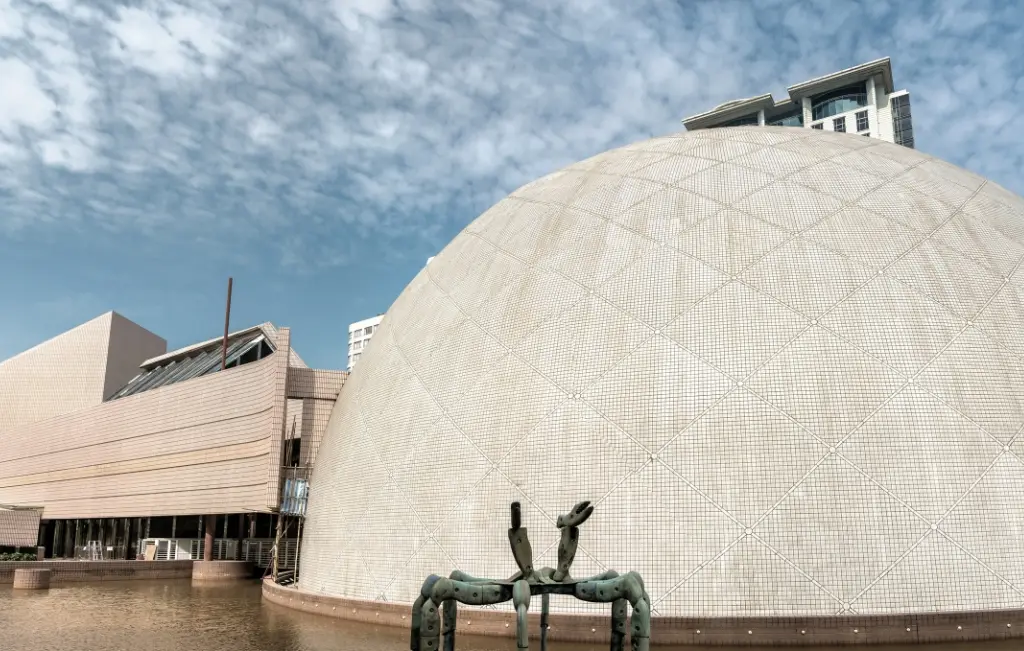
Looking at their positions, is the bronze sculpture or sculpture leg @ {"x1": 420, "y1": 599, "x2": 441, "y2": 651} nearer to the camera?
the bronze sculpture

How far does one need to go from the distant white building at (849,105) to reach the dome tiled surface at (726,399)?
225 feet

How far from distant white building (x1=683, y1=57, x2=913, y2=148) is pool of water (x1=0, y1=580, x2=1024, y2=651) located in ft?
248

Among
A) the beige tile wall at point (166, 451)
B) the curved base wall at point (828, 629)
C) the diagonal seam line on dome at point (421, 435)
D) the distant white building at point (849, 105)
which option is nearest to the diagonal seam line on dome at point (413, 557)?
the diagonal seam line on dome at point (421, 435)

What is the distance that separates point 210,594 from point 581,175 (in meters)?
17.7

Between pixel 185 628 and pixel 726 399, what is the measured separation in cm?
1255

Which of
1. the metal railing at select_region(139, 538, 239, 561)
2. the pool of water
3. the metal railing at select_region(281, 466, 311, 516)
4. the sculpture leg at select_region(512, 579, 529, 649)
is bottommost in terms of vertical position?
the pool of water

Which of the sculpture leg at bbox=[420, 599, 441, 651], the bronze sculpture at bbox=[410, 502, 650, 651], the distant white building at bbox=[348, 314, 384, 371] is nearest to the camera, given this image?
the bronze sculpture at bbox=[410, 502, 650, 651]

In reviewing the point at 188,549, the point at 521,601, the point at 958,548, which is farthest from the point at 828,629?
the point at 188,549

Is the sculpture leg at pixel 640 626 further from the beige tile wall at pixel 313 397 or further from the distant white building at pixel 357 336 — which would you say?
the distant white building at pixel 357 336

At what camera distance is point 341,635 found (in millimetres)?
15766

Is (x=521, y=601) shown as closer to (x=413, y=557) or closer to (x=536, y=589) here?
(x=536, y=589)

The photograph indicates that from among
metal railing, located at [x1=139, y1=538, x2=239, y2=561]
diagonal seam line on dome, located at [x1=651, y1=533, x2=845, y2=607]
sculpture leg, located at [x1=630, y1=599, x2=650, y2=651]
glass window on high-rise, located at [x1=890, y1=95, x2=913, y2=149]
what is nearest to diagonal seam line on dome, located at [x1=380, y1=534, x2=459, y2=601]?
diagonal seam line on dome, located at [x1=651, y1=533, x2=845, y2=607]

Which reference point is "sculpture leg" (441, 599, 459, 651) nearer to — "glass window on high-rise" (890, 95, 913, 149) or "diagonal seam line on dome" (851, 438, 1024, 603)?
"diagonal seam line on dome" (851, 438, 1024, 603)

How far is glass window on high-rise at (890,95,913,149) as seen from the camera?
82.3 meters
